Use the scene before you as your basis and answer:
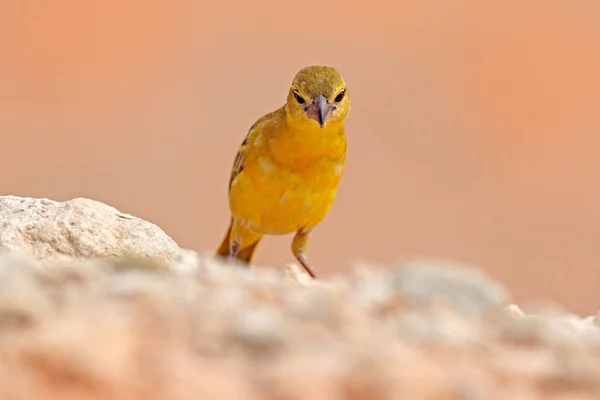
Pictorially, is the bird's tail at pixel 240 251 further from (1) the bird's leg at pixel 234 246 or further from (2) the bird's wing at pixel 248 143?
(2) the bird's wing at pixel 248 143

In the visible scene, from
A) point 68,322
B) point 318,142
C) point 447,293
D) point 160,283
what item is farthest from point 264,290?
point 318,142

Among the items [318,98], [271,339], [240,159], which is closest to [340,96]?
[318,98]

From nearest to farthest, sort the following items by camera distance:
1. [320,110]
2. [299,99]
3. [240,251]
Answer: [320,110]
[299,99]
[240,251]

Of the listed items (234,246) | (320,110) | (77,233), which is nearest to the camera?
(77,233)

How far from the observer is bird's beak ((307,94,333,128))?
6.82 m

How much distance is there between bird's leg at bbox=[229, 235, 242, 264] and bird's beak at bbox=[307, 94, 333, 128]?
1.24 meters

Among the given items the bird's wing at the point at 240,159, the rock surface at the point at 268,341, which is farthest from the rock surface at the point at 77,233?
the rock surface at the point at 268,341

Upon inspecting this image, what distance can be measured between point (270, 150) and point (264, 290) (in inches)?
136

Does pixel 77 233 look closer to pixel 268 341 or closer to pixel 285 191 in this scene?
pixel 285 191

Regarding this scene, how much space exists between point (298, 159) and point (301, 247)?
1.07 m

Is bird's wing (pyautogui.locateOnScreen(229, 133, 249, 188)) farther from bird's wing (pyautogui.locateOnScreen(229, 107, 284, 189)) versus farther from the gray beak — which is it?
the gray beak

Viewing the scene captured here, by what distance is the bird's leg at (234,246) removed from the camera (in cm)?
769

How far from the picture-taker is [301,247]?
7801 mm

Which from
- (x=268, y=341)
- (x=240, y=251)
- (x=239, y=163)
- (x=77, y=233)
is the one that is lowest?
(x=268, y=341)
